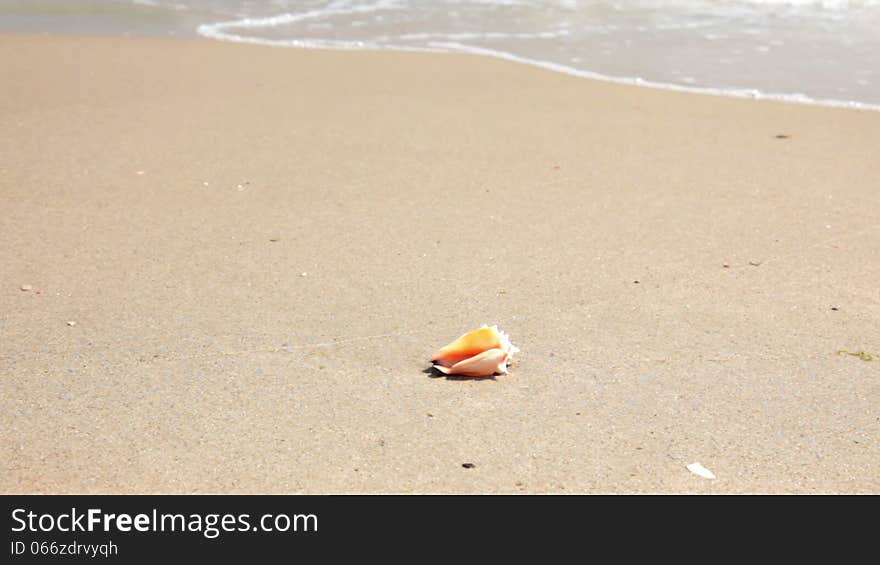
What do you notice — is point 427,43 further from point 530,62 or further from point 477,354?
point 477,354

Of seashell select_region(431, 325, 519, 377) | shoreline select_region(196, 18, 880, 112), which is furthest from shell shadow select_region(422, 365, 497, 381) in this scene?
shoreline select_region(196, 18, 880, 112)

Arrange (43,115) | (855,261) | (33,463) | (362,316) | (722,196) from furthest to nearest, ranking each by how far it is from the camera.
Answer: (43,115) → (722,196) → (855,261) → (362,316) → (33,463)

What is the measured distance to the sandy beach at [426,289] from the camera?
8.79 feet

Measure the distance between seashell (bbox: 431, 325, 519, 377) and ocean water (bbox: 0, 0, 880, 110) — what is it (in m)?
4.41

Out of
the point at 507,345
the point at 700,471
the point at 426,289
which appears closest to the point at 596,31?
the point at 426,289

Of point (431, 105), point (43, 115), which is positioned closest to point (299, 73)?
point (431, 105)

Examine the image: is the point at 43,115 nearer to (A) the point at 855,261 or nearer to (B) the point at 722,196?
(B) the point at 722,196

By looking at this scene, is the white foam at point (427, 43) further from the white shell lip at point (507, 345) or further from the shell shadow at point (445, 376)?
the shell shadow at point (445, 376)

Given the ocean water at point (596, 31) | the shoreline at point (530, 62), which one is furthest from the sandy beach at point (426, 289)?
the ocean water at point (596, 31)

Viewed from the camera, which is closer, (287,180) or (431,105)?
(287,180)

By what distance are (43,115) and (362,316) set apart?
3234 millimetres

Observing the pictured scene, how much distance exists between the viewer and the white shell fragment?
2.62 metres

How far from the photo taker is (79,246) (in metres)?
4.09

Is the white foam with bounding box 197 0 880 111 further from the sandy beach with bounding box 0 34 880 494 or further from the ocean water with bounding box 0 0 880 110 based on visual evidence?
the sandy beach with bounding box 0 34 880 494
